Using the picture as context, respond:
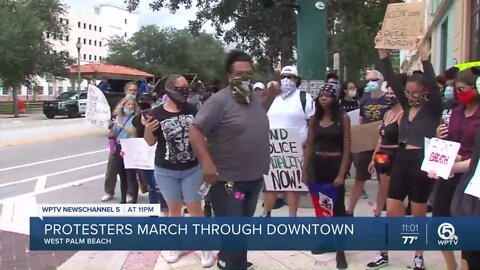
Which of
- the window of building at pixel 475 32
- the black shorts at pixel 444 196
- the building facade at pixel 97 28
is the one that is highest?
the building facade at pixel 97 28

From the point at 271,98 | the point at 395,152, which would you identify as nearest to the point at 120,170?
the point at 271,98

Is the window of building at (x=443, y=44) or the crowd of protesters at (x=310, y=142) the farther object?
the window of building at (x=443, y=44)

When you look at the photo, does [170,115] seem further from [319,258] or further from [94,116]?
[94,116]

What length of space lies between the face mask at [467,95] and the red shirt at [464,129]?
80mm

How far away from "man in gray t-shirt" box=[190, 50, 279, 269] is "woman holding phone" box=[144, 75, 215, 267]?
974mm

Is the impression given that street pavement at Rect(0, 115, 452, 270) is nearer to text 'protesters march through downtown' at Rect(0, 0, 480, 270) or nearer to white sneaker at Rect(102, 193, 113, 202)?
text 'protesters march through downtown' at Rect(0, 0, 480, 270)

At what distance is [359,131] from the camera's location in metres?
7.02

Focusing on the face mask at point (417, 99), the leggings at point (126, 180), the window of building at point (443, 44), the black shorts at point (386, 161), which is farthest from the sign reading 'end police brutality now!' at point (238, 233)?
the window of building at point (443, 44)

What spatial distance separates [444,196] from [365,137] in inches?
104

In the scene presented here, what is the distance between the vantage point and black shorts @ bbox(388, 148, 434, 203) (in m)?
4.76

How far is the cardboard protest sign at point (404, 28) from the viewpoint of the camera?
5738mm

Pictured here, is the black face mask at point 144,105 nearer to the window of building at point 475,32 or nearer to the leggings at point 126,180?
the leggings at point 126,180

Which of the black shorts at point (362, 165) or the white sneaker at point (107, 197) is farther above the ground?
the black shorts at point (362, 165)

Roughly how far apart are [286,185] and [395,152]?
1.48 m
